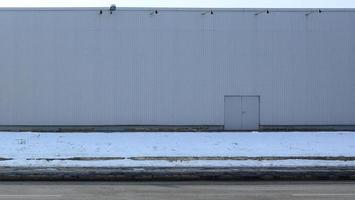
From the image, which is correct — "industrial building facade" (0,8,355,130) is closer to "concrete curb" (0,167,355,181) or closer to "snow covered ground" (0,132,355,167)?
"snow covered ground" (0,132,355,167)

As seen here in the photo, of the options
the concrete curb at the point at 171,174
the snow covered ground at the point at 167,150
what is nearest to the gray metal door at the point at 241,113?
the snow covered ground at the point at 167,150

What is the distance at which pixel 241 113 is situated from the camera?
3550 cm

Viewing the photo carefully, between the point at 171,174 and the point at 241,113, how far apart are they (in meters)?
21.1

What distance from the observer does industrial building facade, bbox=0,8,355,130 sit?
34406 mm

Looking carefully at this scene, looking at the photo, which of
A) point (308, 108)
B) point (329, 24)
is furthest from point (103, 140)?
point (329, 24)

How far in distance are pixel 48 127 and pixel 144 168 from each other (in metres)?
19.7

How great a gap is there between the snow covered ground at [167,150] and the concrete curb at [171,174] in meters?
1.56

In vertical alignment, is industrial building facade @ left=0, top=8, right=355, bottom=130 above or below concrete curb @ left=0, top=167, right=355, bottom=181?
above
